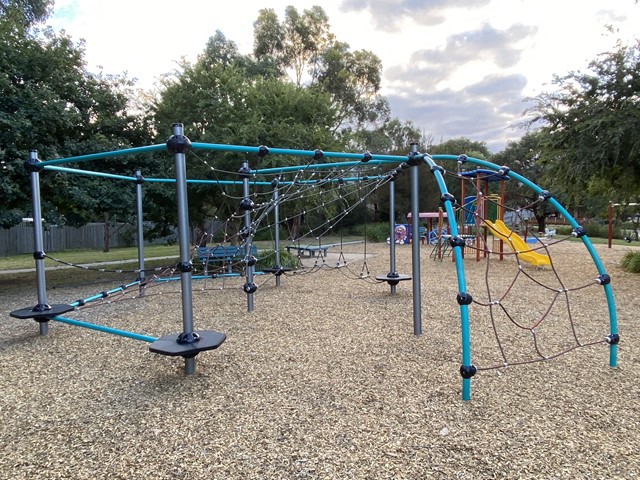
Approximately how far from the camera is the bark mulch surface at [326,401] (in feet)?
6.73

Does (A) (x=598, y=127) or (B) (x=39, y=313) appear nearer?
(B) (x=39, y=313)

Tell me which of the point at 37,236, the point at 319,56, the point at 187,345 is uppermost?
the point at 319,56

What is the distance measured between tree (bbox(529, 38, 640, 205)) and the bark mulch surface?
10.2ft

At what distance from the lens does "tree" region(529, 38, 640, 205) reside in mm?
6801

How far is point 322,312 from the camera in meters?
5.25

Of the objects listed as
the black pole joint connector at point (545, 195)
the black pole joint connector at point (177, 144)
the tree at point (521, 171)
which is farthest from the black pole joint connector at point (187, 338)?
the tree at point (521, 171)

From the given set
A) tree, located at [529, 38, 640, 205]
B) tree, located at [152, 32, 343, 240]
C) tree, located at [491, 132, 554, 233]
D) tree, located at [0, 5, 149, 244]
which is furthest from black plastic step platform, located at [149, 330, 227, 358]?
tree, located at [491, 132, 554, 233]

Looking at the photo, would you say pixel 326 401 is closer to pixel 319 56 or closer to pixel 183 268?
pixel 183 268

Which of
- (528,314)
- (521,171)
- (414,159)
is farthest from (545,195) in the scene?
(521,171)

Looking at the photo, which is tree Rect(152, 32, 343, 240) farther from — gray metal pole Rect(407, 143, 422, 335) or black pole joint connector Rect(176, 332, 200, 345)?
black pole joint connector Rect(176, 332, 200, 345)

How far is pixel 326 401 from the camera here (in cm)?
271

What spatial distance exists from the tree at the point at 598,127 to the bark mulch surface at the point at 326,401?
310 cm

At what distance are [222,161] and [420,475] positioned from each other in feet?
25.5

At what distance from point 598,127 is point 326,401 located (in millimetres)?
6950
